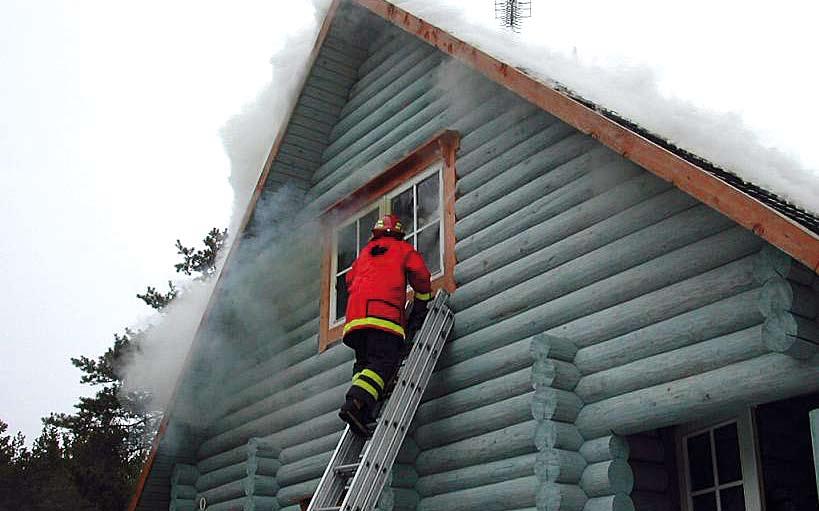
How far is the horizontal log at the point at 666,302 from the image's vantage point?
15.6 ft

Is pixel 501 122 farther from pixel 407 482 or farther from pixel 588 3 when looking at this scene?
pixel 588 3

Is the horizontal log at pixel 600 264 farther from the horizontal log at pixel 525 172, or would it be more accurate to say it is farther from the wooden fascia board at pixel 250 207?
the wooden fascia board at pixel 250 207

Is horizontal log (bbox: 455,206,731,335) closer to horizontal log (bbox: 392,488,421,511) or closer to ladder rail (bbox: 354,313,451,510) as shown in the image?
ladder rail (bbox: 354,313,451,510)

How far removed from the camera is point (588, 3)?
57.3 feet

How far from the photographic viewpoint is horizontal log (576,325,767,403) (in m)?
4.65

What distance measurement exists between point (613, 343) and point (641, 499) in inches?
35.0

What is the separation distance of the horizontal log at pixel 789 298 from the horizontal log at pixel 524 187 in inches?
62.7

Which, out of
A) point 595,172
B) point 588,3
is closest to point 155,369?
point 595,172

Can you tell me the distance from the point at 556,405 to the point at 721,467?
38.9 inches

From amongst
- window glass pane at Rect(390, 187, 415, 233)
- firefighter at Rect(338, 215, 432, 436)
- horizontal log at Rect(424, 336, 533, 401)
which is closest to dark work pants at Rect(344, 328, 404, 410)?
firefighter at Rect(338, 215, 432, 436)

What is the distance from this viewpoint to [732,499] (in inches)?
205

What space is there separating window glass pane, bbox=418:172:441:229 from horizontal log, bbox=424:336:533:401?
42.6 inches

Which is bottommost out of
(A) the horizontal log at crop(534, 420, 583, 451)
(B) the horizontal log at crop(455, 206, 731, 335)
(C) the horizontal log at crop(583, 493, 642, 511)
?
(C) the horizontal log at crop(583, 493, 642, 511)

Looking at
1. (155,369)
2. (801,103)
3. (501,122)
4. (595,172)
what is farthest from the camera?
(155,369)
